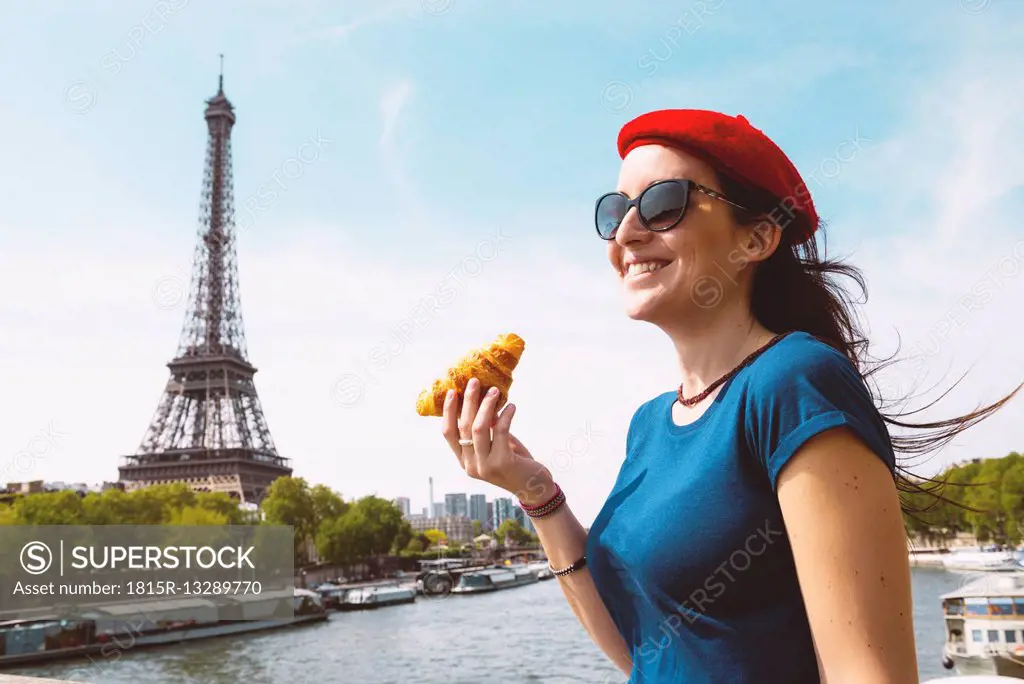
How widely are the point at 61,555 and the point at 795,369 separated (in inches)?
1587

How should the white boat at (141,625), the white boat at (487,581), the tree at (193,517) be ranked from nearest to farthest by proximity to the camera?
the white boat at (141,625) → the tree at (193,517) → the white boat at (487,581)

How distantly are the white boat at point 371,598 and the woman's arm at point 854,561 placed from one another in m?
48.3

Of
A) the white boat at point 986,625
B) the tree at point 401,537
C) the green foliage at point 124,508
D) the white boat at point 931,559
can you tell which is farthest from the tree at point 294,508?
the white boat at point 931,559

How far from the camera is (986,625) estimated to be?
20.7m

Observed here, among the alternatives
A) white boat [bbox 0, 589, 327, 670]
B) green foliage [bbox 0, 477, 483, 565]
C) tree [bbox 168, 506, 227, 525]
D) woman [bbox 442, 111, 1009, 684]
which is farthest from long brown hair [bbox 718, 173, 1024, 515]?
tree [bbox 168, 506, 227, 525]

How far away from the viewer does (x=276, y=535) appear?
4675 centimetres

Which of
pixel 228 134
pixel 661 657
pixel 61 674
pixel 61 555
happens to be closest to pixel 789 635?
pixel 661 657

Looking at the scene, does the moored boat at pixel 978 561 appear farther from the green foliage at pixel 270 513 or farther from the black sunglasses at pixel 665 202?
the black sunglasses at pixel 665 202

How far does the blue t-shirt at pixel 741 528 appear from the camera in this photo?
1266mm

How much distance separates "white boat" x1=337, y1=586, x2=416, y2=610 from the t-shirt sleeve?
158 feet

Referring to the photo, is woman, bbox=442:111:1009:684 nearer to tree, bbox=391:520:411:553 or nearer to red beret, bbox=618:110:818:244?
red beret, bbox=618:110:818:244

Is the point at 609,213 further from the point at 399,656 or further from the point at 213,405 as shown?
the point at 213,405

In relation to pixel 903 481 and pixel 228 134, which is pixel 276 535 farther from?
pixel 903 481

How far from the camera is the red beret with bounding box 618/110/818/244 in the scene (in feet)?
5.16
